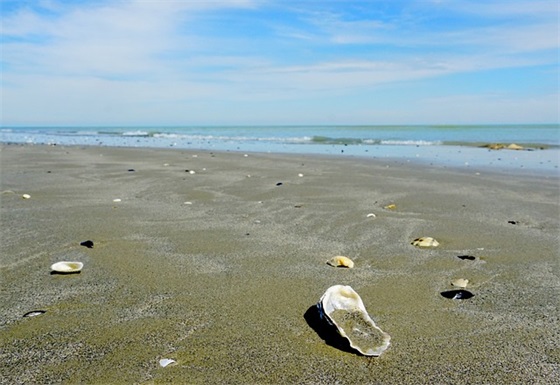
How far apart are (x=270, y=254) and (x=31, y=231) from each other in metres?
2.55

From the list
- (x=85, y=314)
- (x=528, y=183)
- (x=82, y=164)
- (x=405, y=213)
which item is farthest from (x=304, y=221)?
Answer: (x=82, y=164)

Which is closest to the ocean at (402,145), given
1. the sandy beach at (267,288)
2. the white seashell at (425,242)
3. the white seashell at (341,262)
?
the sandy beach at (267,288)

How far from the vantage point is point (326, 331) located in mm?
2600

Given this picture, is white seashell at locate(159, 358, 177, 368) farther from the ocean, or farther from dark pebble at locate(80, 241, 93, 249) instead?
the ocean

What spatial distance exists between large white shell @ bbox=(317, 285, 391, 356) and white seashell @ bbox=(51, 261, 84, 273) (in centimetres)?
199

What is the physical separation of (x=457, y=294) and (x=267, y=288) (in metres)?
1.28

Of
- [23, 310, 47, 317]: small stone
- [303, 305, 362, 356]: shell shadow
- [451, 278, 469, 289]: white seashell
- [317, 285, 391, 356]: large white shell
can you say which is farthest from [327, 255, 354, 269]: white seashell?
[23, 310, 47, 317]: small stone

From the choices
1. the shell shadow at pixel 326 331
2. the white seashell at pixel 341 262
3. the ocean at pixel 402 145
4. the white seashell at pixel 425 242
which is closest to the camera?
the shell shadow at pixel 326 331

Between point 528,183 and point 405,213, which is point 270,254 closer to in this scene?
point 405,213

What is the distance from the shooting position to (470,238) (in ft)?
16.0

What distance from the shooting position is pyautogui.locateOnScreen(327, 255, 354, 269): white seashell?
12.6ft

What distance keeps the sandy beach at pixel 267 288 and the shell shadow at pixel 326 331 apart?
15mm

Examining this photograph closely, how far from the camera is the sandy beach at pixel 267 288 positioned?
7.57 feet

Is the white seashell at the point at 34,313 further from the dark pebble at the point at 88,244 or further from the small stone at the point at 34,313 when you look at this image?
the dark pebble at the point at 88,244
